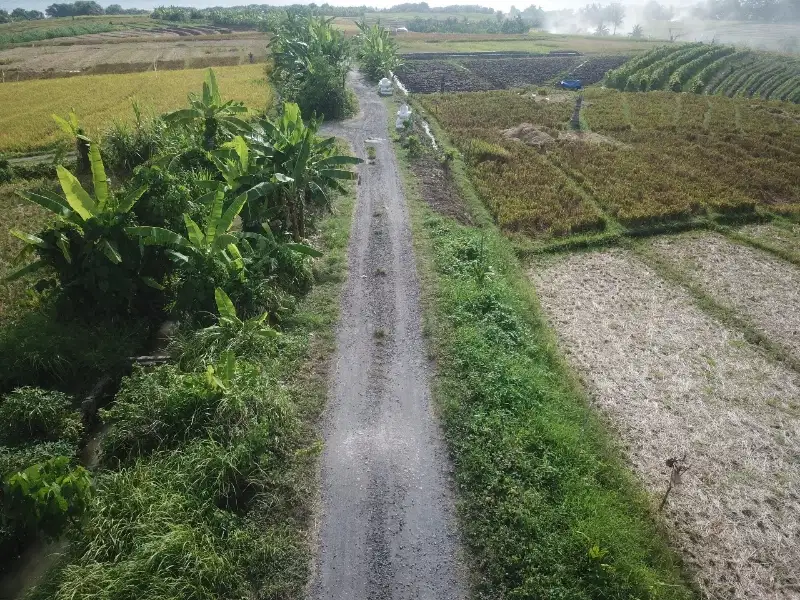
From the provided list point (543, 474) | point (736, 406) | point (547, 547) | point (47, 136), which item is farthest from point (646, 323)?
point (47, 136)

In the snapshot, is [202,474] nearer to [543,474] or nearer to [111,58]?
[543,474]

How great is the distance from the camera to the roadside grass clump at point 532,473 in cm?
628

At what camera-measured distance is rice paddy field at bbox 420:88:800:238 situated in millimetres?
16875

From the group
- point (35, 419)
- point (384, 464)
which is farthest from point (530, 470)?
point (35, 419)

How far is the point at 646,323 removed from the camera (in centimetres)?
1193

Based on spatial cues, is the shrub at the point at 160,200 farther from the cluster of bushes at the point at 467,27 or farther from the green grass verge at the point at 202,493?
the cluster of bushes at the point at 467,27

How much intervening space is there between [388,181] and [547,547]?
1442 centimetres

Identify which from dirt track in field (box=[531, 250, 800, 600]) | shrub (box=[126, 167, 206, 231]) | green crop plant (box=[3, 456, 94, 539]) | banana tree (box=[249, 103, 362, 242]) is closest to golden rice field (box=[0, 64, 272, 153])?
banana tree (box=[249, 103, 362, 242])

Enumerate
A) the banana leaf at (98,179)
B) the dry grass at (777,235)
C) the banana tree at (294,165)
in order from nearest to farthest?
the banana leaf at (98,179) → the banana tree at (294,165) → the dry grass at (777,235)

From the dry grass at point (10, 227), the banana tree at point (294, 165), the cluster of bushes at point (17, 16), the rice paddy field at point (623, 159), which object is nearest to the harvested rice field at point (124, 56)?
the rice paddy field at point (623, 159)

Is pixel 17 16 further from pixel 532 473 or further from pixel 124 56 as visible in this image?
pixel 532 473

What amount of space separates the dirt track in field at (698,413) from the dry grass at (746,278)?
1.03m

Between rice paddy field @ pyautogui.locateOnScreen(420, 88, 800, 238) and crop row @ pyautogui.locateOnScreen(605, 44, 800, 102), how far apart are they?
668cm

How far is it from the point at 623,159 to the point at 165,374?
64.7 feet
